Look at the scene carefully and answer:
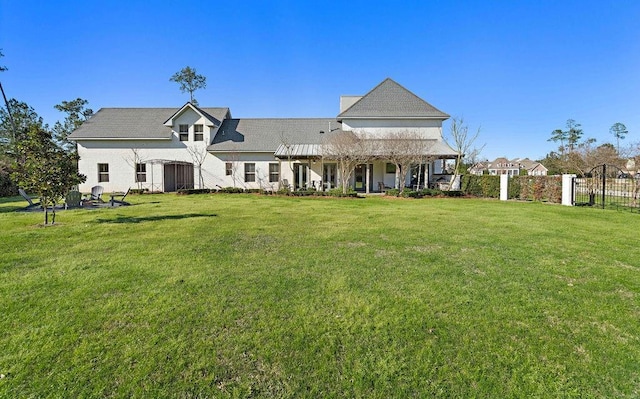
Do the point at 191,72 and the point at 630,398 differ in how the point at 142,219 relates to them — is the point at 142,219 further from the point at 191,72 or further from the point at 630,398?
the point at 191,72

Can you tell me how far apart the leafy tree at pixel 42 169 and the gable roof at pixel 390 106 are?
1999cm

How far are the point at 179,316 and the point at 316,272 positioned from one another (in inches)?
83.0

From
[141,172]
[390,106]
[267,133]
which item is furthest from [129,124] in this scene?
[390,106]

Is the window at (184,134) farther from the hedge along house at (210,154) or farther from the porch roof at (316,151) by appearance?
the porch roof at (316,151)

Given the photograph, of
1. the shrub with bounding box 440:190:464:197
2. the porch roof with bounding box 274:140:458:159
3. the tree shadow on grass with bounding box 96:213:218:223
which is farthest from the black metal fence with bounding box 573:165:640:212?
the tree shadow on grass with bounding box 96:213:218:223

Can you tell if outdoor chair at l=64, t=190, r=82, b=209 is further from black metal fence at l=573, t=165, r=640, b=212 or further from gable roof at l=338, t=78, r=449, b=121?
black metal fence at l=573, t=165, r=640, b=212

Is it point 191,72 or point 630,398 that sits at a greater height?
point 191,72

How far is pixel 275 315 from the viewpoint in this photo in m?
3.54

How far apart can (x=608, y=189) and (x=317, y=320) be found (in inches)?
746

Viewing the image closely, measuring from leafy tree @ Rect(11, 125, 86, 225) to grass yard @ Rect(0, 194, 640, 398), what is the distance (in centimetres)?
241

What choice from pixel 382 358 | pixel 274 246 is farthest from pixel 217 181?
pixel 382 358

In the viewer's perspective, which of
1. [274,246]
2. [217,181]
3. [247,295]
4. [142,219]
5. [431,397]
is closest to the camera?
[431,397]

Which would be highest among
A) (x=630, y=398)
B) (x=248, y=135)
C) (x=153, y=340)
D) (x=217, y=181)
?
(x=248, y=135)

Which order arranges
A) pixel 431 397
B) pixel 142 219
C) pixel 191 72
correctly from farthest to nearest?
pixel 191 72 < pixel 142 219 < pixel 431 397
